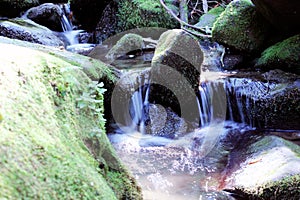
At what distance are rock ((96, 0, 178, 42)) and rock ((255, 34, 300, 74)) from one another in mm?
4737

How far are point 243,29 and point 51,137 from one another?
22.3ft

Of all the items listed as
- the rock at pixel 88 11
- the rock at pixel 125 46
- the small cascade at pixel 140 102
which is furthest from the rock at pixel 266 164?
the rock at pixel 88 11

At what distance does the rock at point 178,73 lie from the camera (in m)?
5.72

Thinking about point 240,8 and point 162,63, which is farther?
point 240,8

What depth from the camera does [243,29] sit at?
7.65 meters

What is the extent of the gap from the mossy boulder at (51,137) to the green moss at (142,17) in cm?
886

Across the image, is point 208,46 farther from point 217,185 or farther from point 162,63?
point 217,185

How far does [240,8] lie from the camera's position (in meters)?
7.84

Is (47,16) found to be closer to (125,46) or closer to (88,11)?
(88,11)

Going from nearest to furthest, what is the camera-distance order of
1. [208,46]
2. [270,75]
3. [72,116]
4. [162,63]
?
[72,116] < [162,63] < [270,75] < [208,46]

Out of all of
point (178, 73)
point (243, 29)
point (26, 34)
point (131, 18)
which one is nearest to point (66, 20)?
point (131, 18)

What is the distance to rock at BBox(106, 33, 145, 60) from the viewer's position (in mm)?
8555

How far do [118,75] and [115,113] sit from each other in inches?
26.6

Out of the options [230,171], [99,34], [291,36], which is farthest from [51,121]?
[99,34]
